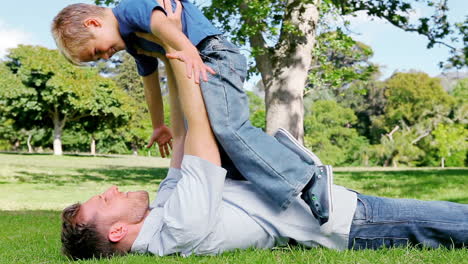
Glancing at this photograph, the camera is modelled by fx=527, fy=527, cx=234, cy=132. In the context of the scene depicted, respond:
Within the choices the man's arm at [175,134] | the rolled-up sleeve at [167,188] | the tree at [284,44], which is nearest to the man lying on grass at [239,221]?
the rolled-up sleeve at [167,188]

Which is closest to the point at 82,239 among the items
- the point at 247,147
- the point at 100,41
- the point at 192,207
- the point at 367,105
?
the point at 192,207

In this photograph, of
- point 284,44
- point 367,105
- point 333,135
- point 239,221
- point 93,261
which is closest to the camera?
point 93,261

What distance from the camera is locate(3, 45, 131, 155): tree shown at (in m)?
35.2

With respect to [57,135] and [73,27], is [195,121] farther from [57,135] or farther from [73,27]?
[57,135]

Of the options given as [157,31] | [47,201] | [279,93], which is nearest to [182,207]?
[157,31]

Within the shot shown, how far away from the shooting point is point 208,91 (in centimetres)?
313

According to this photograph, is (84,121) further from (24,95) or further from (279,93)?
(279,93)

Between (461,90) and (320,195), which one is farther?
(461,90)

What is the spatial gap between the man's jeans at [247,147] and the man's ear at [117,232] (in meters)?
0.76

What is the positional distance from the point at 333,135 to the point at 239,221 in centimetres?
3813

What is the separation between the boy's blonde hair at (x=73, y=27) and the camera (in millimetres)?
3475

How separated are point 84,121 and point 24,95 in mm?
4939

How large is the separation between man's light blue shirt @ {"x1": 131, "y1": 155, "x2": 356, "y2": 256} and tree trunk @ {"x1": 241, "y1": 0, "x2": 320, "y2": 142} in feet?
27.6

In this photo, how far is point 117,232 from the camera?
309 centimetres
